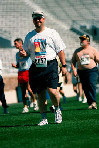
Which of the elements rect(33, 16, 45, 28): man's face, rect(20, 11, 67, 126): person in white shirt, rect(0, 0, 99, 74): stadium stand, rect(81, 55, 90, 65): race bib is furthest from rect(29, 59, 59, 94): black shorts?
rect(0, 0, 99, 74): stadium stand

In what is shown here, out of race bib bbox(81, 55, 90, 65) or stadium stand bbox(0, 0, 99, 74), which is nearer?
race bib bbox(81, 55, 90, 65)

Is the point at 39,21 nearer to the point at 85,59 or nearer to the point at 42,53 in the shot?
the point at 42,53

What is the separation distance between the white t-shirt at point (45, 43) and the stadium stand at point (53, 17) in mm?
25589

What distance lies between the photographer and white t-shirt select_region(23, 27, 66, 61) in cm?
597

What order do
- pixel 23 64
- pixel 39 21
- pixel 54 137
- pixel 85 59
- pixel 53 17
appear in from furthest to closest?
pixel 53 17 < pixel 23 64 < pixel 85 59 < pixel 39 21 < pixel 54 137

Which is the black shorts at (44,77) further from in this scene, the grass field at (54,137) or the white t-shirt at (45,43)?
the grass field at (54,137)

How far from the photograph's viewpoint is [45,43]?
596 centimetres

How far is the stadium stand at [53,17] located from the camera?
35438mm

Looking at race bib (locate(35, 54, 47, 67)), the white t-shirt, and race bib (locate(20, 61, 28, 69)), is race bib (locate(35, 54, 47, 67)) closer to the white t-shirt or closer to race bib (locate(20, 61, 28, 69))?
the white t-shirt

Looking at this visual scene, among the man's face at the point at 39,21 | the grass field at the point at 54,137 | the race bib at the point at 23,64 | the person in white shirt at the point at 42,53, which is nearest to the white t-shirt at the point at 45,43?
the person in white shirt at the point at 42,53

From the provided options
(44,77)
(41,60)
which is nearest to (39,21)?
(41,60)

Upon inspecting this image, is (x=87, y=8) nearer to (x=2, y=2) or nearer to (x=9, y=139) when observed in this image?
(x=2, y=2)

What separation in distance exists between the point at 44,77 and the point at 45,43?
0.52 meters

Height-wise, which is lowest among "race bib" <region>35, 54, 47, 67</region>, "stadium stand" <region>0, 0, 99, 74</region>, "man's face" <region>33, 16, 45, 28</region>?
"stadium stand" <region>0, 0, 99, 74</region>
